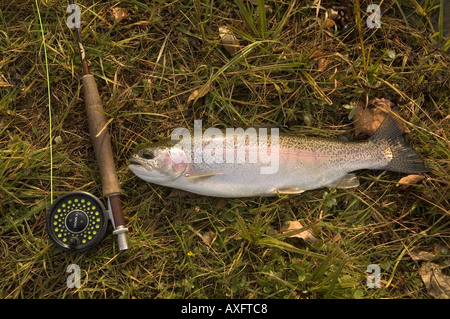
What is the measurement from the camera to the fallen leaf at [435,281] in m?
2.72

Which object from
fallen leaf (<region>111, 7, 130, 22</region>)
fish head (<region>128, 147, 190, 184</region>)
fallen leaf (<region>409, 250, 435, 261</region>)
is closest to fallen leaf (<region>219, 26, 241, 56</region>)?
fallen leaf (<region>111, 7, 130, 22</region>)

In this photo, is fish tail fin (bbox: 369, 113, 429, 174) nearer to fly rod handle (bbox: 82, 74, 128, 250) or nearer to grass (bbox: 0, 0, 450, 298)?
grass (bbox: 0, 0, 450, 298)

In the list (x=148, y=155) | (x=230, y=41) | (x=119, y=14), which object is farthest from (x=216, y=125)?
(x=119, y=14)


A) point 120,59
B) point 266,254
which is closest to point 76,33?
point 120,59

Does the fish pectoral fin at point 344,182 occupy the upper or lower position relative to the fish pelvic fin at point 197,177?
lower

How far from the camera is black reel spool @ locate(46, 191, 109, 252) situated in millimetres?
2613

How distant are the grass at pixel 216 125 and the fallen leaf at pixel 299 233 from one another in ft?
0.16

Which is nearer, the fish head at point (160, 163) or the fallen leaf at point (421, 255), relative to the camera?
the fish head at point (160, 163)

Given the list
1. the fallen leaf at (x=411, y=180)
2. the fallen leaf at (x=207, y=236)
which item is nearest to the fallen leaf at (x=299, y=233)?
the fallen leaf at (x=207, y=236)

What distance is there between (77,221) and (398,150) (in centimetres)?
281

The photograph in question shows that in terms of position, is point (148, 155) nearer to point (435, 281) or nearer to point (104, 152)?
point (104, 152)

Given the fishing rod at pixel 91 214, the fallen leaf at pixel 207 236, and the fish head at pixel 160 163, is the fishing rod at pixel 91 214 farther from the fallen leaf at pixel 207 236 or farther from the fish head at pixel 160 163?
the fallen leaf at pixel 207 236

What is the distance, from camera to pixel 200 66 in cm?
293

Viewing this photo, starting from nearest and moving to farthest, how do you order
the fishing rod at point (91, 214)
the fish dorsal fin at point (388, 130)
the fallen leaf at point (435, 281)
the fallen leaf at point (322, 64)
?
the fishing rod at point (91, 214)
the fallen leaf at point (435, 281)
the fish dorsal fin at point (388, 130)
the fallen leaf at point (322, 64)
